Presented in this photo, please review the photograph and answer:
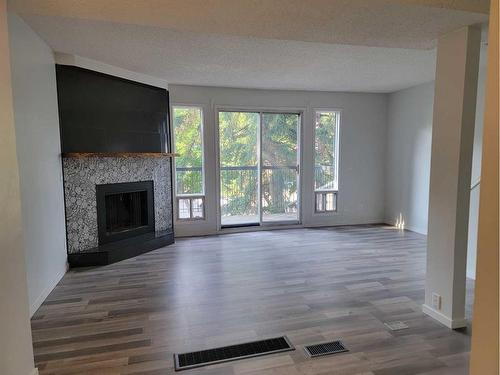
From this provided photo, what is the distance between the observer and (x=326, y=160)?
6363mm

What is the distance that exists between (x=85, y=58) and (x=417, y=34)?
3.53m

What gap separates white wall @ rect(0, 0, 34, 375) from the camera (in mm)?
1590

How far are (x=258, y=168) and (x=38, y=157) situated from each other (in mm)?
3666

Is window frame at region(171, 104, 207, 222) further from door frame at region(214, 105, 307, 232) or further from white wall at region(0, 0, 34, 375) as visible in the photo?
white wall at region(0, 0, 34, 375)

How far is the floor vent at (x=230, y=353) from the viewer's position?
2156 millimetres

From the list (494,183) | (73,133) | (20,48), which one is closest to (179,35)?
(20,48)

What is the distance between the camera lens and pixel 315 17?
7.28 ft

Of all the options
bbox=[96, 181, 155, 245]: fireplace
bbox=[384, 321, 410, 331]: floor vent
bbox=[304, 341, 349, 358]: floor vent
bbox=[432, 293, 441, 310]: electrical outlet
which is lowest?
bbox=[384, 321, 410, 331]: floor vent

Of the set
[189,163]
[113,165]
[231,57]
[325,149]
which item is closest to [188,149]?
[189,163]

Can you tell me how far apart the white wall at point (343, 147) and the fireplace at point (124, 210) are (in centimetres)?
84

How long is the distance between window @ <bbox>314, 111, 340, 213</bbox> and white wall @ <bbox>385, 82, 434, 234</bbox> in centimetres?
110

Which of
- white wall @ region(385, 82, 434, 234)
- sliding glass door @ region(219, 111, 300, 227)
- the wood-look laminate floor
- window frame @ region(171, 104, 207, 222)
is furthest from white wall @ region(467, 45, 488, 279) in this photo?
window frame @ region(171, 104, 207, 222)

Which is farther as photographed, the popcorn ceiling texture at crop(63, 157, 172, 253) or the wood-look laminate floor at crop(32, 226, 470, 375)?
the popcorn ceiling texture at crop(63, 157, 172, 253)

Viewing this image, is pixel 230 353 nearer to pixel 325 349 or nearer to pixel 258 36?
pixel 325 349
